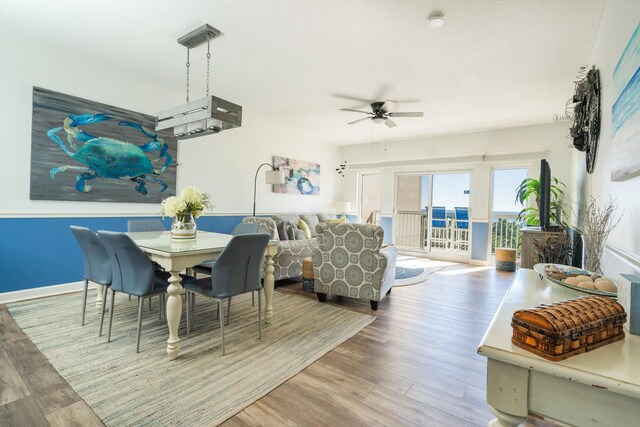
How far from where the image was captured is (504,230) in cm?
666

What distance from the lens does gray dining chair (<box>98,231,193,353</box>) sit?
2.23 meters

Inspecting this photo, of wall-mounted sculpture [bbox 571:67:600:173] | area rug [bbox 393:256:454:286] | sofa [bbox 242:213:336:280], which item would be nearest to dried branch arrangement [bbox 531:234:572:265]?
wall-mounted sculpture [bbox 571:67:600:173]

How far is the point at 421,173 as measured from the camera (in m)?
7.15

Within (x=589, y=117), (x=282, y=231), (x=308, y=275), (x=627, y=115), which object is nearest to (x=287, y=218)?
(x=282, y=231)

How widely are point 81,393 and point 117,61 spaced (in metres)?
3.56

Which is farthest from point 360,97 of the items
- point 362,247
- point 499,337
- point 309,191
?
point 499,337

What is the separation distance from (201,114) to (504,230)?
655cm

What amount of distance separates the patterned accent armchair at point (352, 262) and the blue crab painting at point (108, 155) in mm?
2683

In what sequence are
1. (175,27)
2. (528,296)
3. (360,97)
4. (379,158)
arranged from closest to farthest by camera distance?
(528,296), (175,27), (360,97), (379,158)

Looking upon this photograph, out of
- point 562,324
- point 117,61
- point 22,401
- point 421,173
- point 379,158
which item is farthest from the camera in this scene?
point 379,158

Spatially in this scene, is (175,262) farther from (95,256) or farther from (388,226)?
(388,226)

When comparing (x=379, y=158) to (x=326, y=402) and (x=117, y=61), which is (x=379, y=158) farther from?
(x=326, y=402)

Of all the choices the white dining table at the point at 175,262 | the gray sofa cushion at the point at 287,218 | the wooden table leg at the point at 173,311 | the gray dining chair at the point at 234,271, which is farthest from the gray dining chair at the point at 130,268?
the gray sofa cushion at the point at 287,218

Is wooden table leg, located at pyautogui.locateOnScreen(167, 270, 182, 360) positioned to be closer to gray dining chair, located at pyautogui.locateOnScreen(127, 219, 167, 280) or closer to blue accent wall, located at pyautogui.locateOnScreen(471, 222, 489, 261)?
gray dining chair, located at pyautogui.locateOnScreen(127, 219, 167, 280)
